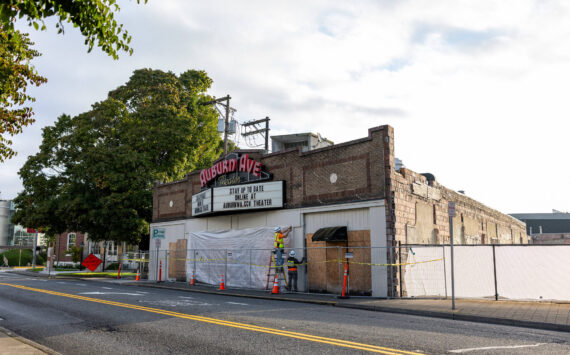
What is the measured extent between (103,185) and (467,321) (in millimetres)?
27592

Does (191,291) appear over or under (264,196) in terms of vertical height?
under

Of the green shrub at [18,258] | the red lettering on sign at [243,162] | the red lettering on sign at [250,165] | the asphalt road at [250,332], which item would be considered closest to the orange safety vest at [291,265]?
the red lettering on sign at [250,165]

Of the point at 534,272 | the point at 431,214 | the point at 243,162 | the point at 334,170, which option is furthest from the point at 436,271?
the point at 243,162

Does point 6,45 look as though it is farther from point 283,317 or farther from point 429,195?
point 429,195

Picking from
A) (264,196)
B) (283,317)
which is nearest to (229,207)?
(264,196)

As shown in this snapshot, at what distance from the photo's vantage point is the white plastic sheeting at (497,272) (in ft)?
52.1

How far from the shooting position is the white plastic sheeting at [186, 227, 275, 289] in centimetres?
2214

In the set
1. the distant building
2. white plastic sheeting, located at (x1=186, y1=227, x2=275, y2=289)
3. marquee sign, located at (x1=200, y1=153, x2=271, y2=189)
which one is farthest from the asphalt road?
the distant building

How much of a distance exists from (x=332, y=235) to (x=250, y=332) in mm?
9962

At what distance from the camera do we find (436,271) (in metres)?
17.9

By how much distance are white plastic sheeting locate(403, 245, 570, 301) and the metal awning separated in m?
2.77

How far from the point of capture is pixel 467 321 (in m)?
12.1

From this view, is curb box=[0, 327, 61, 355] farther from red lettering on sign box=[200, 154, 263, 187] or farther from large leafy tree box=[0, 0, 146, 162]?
red lettering on sign box=[200, 154, 263, 187]

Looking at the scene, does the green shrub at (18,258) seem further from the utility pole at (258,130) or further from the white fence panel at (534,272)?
the white fence panel at (534,272)
